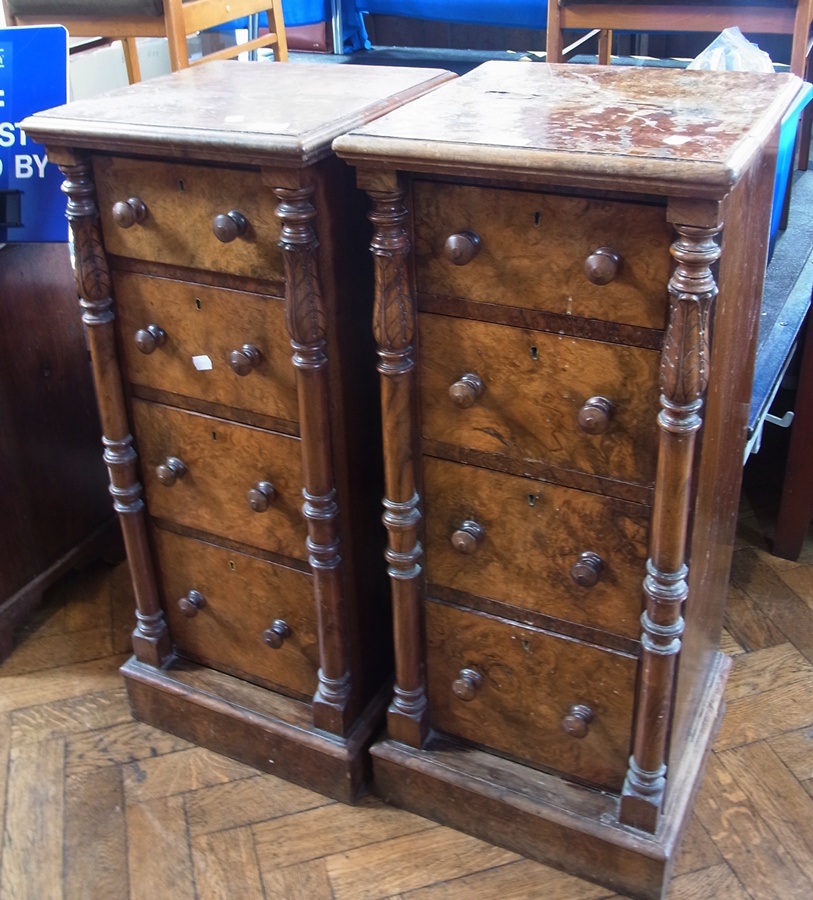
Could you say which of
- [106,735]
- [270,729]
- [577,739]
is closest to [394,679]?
[270,729]

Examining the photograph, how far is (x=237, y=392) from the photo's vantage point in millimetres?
1312

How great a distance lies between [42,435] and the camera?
5.88 feet

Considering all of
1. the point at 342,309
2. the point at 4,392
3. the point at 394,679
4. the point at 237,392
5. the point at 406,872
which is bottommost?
the point at 406,872

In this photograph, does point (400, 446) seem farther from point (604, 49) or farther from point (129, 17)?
point (129, 17)

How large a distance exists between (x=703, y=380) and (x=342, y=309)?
45 centimetres

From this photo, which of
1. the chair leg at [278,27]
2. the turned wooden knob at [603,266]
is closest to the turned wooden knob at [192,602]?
the turned wooden knob at [603,266]

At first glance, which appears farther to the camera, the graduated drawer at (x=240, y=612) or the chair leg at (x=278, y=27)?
the chair leg at (x=278, y=27)

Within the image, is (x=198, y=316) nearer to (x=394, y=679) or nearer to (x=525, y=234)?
(x=525, y=234)

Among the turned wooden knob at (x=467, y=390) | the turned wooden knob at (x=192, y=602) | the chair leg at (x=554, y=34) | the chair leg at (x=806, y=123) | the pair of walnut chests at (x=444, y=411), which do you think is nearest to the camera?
the pair of walnut chests at (x=444, y=411)

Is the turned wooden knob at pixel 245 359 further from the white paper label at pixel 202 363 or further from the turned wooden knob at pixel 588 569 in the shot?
the turned wooden knob at pixel 588 569

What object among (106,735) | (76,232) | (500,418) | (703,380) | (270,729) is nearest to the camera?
(703,380)

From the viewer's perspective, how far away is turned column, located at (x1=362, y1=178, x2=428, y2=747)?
1097 mm

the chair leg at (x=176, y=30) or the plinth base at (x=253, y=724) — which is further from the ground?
the chair leg at (x=176, y=30)

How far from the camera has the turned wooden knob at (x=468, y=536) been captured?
4.03 ft
